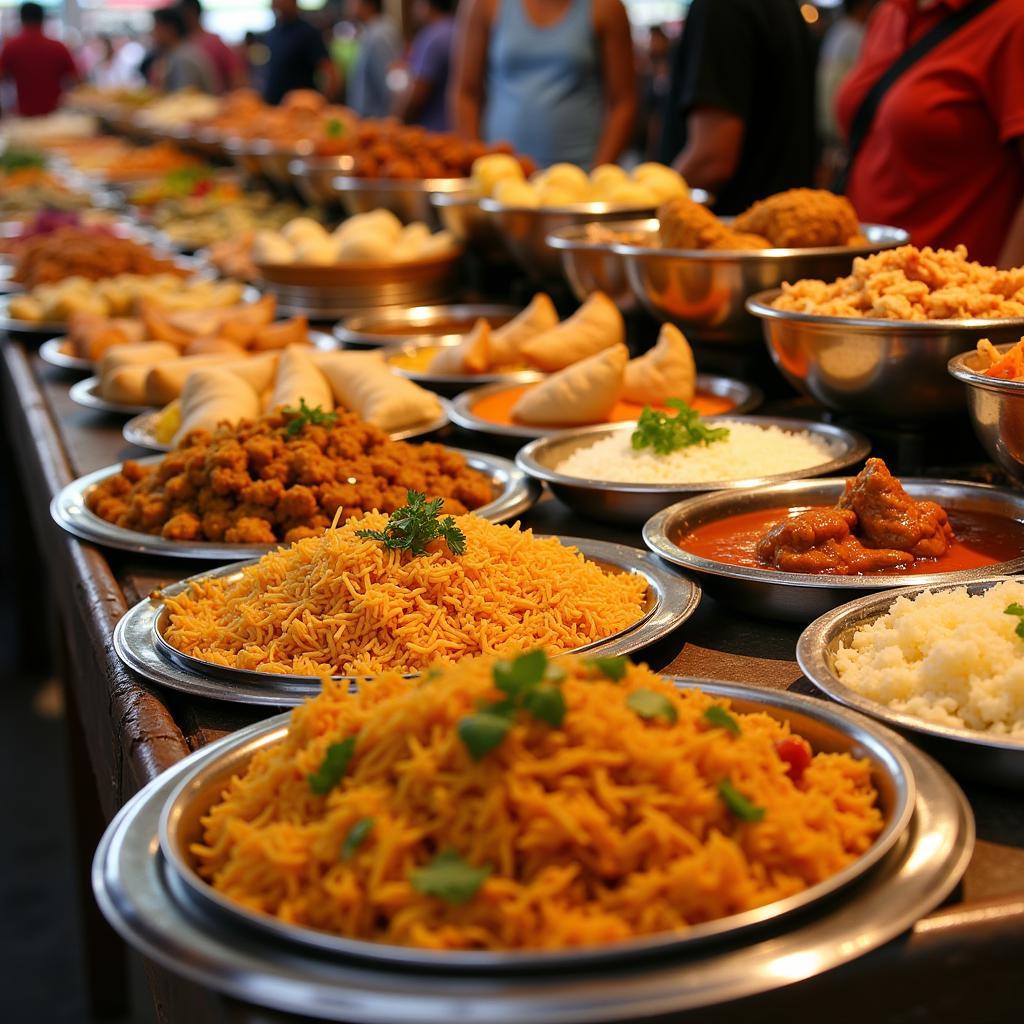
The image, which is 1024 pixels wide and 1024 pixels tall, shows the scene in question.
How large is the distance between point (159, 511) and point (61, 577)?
40cm

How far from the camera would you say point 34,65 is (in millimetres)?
13164

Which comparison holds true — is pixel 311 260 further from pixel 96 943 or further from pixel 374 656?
pixel 374 656

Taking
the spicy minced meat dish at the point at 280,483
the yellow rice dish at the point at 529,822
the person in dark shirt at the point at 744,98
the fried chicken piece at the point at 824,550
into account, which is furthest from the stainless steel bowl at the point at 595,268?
the yellow rice dish at the point at 529,822

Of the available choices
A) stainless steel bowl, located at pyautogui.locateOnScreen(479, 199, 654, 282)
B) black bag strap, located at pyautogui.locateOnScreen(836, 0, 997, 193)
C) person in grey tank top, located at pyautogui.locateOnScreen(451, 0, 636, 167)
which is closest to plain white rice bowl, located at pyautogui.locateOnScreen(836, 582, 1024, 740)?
stainless steel bowl, located at pyautogui.locateOnScreen(479, 199, 654, 282)

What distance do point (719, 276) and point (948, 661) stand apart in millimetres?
1304

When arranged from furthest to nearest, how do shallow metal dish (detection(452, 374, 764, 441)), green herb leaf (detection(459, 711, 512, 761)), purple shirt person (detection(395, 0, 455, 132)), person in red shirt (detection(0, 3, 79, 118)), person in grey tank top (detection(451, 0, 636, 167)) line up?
1. person in red shirt (detection(0, 3, 79, 118))
2. purple shirt person (detection(395, 0, 455, 132))
3. person in grey tank top (detection(451, 0, 636, 167))
4. shallow metal dish (detection(452, 374, 764, 441))
5. green herb leaf (detection(459, 711, 512, 761))

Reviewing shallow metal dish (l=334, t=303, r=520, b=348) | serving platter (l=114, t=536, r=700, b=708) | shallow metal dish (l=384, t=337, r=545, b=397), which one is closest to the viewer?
serving platter (l=114, t=536, r=700, b=708)

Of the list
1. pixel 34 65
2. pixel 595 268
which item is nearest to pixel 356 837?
pixel 595 268

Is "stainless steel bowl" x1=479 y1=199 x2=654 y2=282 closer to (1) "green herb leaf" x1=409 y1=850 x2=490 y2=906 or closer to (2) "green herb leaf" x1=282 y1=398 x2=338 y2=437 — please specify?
(2) "green herb leaf" x1=282 y1=398 x2=338 y2=437

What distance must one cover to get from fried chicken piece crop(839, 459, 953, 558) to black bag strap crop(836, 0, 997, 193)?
173cm

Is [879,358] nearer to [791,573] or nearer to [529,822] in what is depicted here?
[791,573]

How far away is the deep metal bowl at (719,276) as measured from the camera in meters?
2.24

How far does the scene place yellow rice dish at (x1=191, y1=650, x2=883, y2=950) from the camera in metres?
0.86

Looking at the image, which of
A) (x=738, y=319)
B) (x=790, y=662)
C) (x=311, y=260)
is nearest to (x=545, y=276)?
(x=311, y=260)
